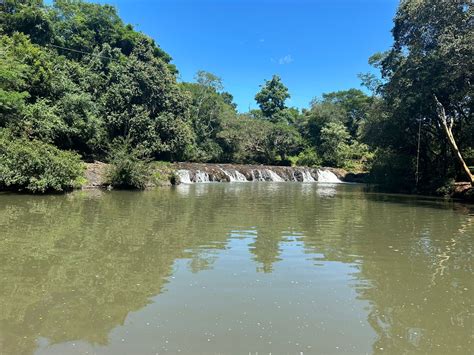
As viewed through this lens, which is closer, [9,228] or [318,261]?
[318,261]

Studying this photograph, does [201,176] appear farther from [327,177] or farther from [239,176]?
[327,177]

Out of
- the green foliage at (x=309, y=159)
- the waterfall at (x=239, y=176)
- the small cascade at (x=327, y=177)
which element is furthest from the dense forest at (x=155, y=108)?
the waterfall at (x=239, y=176)

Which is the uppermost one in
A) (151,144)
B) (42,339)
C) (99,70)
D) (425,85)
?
(99,70)

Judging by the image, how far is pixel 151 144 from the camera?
3525 centimetres

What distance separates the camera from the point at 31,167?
18.8m

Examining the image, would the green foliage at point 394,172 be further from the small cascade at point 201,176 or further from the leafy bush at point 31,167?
the leafy bush at point 31,167

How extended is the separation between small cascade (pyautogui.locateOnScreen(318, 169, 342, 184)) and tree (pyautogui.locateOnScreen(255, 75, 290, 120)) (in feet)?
112

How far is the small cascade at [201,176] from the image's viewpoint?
3662 centimetres

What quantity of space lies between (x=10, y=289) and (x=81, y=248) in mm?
2674

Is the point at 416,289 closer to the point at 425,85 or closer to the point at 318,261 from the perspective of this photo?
the point at 318,261

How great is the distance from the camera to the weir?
36.5 m

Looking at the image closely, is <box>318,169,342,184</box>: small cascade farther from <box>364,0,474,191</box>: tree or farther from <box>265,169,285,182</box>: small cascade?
<box>364,0,474,191</box>: tree

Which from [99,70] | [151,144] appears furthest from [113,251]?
[99,70]

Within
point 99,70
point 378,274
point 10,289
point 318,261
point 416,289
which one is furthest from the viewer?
point 99,70
